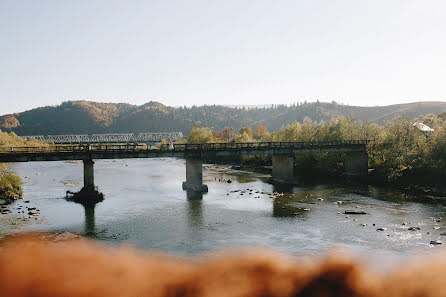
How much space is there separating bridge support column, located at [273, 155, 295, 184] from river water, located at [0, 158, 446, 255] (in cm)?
709

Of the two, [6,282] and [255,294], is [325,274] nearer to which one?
[255,294]

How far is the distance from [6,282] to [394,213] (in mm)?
48115

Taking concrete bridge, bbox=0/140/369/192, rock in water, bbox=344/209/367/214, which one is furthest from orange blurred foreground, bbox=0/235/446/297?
concrete bridge, bbox=0/140/369/192

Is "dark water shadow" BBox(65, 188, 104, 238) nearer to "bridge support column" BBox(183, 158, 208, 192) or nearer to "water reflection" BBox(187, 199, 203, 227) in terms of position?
"water reflection" BBox(187, 199, 203, 227)

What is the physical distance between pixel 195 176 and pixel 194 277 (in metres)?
58.3

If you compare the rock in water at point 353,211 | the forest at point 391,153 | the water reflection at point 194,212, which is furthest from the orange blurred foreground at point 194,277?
the forest at point 391,153

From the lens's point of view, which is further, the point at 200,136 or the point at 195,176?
the point at 200,136

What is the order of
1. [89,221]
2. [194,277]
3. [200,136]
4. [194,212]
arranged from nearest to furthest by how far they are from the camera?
1. [194,277]
2. [89,221]
3. [194,212]
4. [200,136]

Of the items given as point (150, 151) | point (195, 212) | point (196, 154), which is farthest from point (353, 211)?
point (150, 151)

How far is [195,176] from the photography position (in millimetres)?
68375

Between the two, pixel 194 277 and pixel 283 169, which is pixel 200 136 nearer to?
pixel 283 169

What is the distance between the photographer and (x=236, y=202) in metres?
57.6

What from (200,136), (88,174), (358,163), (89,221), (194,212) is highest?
(200,136)

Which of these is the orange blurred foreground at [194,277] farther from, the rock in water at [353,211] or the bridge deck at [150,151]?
the bridge deck at [150,151]
